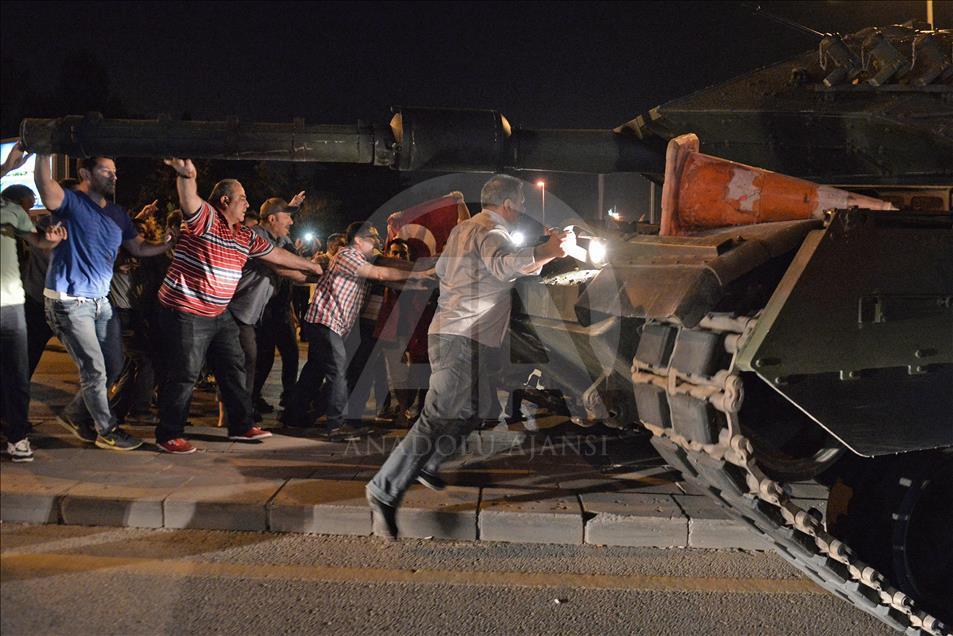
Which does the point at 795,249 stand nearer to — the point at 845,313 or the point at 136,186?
the point at 845,313

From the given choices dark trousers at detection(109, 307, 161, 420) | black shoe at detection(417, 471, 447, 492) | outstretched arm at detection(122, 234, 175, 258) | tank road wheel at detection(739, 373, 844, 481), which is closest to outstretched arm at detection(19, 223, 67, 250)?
outstretched arm at detection(122, 234, 175, 258)

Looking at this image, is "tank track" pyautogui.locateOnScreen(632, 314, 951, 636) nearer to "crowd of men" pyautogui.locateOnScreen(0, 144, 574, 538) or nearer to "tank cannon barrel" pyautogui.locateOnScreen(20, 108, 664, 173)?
"crowd of men" pyautogui.locateOnScreen(0, 144, 574, 538)

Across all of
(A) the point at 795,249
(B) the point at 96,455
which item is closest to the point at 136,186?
(B) the point at 96,455

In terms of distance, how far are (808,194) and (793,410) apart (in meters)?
1.01

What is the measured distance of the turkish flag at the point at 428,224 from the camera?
773cm

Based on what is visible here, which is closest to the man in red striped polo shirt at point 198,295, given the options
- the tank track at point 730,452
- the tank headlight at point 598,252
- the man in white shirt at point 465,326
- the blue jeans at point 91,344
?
the blue jeans at point 91,344

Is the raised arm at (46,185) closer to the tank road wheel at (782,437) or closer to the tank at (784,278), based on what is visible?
the tank at (784,278)

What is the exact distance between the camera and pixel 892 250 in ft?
10.8

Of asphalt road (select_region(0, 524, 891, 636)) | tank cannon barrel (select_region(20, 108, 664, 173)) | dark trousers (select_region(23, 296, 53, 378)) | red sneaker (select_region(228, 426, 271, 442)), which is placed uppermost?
tank cannon barrel (select_region(20, 108, 664, 173))

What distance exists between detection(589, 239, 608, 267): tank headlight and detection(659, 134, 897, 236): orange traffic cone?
1.04 feet

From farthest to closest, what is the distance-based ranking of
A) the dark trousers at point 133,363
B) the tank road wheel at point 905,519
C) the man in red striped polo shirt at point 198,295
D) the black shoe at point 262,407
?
the black shoe at point 262,407
the dark trousers at point 133,363
the man in red striped polo shirt at point 198,295
the tank road wheel at point 905,519

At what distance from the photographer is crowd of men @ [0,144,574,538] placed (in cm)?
481

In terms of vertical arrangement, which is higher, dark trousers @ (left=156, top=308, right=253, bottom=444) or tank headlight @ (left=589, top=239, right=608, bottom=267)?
tank headlight @ (left=589, top=239, right=608, bottom=267)

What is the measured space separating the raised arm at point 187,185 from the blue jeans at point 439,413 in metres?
1.79
